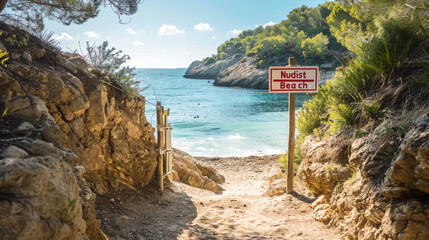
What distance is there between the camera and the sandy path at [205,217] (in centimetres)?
484

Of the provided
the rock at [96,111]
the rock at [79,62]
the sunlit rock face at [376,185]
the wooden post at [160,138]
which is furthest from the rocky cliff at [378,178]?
the rock at [79,62]

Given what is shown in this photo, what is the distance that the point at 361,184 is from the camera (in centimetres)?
444

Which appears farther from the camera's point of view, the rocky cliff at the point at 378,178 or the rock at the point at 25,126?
the rocky cliff at the point at 378,178

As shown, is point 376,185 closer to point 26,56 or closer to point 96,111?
point 96,111

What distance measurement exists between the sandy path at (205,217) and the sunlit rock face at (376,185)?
453 millimetres

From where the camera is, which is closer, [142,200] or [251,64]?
[142,200]

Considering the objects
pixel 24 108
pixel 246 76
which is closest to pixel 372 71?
pixel 24 108

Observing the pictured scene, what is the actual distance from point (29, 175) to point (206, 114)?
96.7 ft

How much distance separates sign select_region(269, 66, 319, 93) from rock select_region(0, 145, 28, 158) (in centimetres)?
479

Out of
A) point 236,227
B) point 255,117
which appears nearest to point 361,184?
point 236,227

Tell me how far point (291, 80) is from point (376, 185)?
2.86 m

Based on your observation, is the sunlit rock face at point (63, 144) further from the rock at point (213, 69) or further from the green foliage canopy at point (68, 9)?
the rock at point (213, 69)

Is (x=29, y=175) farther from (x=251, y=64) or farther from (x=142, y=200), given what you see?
(x=251, y=64)

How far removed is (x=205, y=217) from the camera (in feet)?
19.1
